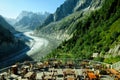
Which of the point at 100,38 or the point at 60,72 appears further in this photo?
the point at 100,38

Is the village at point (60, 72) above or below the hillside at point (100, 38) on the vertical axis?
below

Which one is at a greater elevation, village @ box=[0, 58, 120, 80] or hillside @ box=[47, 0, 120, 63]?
hillside @ box=[47, 0, 120, 63]

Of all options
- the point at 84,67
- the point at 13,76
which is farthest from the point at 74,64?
the point at 13,76

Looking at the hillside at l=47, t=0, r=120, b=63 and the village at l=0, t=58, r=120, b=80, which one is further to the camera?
the hillside at l=47, t=0, r=120, b=63

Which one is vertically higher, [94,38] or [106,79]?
[94,38]

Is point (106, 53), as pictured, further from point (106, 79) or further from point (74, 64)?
point (106, 79)

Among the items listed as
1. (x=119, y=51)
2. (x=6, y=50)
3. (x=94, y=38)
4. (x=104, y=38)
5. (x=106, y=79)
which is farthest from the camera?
(x=6, y=50)

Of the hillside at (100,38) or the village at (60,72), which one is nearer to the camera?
the village at (60,72)

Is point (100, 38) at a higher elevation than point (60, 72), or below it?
higher
